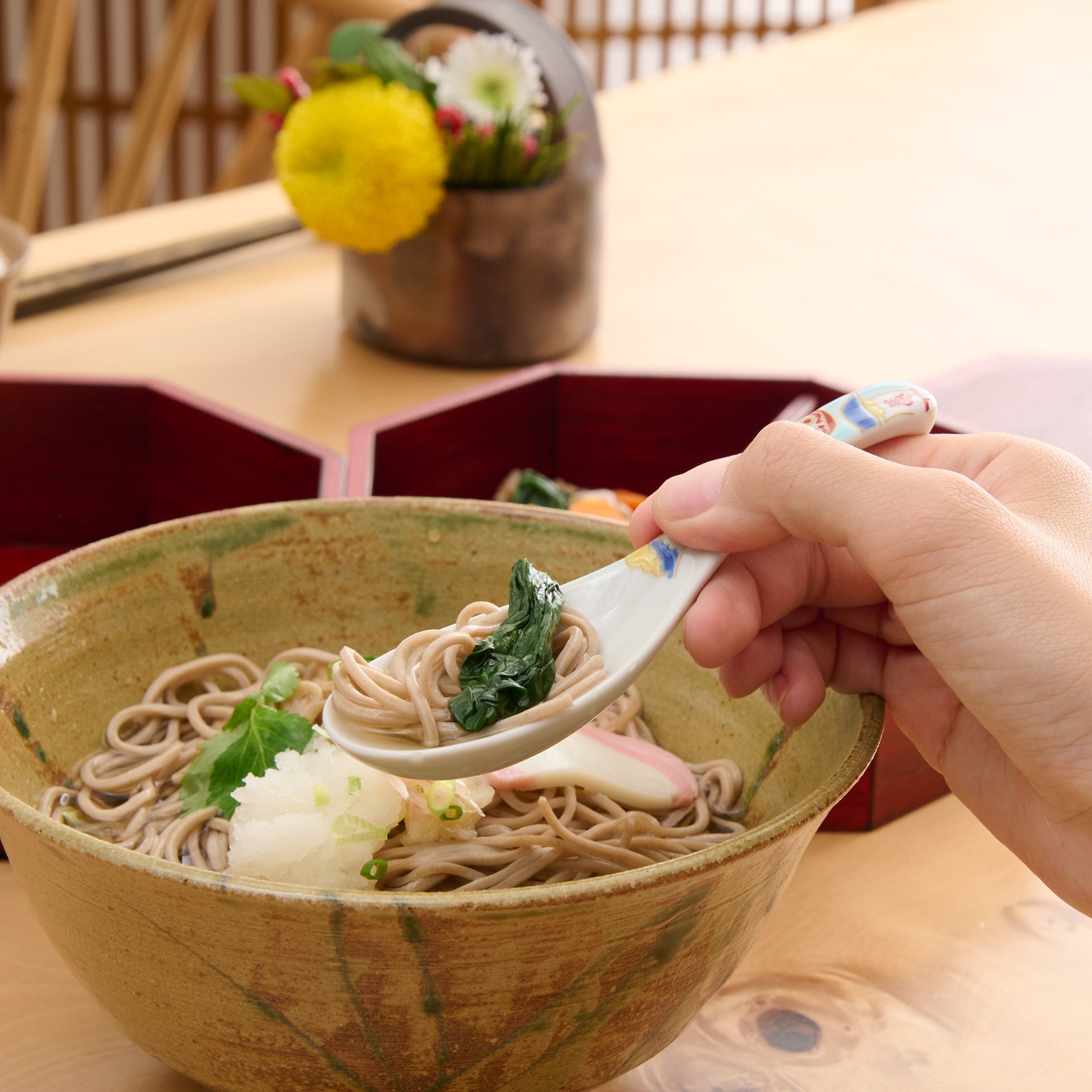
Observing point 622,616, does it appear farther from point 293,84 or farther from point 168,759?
point 293,84

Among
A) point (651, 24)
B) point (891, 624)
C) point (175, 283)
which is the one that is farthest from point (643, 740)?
point (651, 24)

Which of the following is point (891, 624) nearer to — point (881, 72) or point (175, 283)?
point (175, 283)

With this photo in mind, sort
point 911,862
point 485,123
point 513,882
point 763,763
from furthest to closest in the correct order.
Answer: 1. point 485,123
2. point 911,862
3. point 763,763
4. point 513,882

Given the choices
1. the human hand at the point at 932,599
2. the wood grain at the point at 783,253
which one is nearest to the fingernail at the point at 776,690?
the human hand at the point at 932,599

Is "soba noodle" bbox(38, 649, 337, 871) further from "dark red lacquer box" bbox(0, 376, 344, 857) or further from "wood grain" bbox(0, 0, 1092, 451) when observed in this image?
"wood grain" bbox(0, 0, 1092, 451)

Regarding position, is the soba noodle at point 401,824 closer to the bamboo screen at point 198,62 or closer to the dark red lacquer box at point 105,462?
the dark red lacquer box at point 105,462

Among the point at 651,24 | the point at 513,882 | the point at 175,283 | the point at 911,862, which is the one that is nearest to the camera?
the point at 513,882

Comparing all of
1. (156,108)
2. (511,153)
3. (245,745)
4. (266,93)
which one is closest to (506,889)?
(245,745)

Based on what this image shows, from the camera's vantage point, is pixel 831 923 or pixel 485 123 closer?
pixel 831 923
